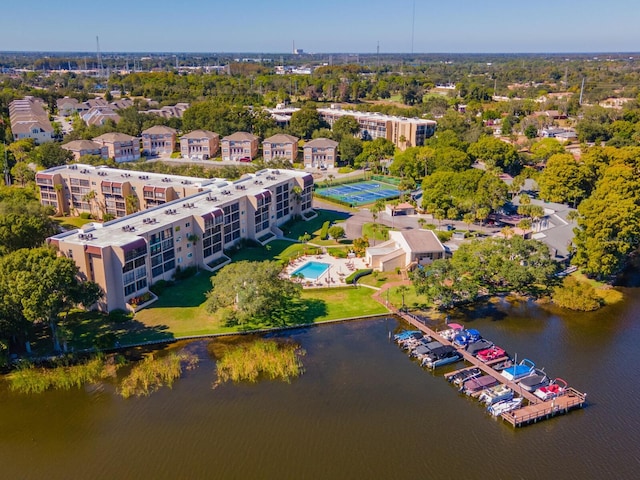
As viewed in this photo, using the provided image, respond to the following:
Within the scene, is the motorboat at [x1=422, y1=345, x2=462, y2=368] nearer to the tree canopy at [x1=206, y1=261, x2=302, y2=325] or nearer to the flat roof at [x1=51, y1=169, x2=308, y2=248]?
the tree canopy at [x1=206, y1=261, x2=302, y2=325]

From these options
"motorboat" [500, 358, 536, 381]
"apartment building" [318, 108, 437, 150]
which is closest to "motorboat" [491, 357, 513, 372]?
"motorboat" [500, 358, 536, 381]

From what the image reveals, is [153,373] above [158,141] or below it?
below

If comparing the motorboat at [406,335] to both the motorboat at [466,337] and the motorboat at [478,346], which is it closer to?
the motorboat at [466,337]

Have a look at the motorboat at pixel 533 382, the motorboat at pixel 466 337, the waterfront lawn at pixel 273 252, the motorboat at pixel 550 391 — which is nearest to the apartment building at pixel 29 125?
the waterfront lawn at pixel 273 252

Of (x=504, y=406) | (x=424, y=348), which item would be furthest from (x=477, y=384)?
(x=424, y=348)

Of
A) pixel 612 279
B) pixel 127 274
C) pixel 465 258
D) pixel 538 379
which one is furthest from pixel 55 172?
pixel 612 279

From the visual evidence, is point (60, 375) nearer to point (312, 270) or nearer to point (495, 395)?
point (312, 270)

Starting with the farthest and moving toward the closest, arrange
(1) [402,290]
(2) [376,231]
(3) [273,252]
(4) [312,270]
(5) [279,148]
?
(5) [279,148] < (2) [376,231] < (3) [273,252] < (4) [312,270] < (1) [402,290]
